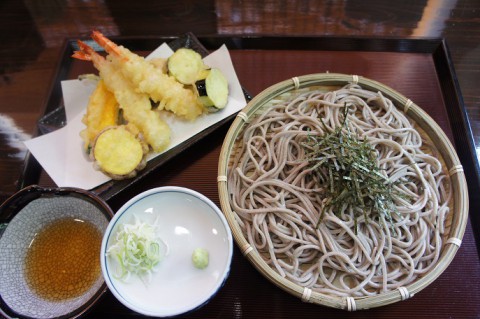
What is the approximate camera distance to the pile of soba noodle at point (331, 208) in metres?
1.83

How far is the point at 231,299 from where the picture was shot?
6.27 ft

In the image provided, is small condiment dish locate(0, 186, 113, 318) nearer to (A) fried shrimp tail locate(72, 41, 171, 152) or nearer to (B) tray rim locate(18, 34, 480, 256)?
(A) fried shrimp tail locate(72, 41, 171, 152)

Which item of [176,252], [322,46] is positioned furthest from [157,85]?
[322,46]

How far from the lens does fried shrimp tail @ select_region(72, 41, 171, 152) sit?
2.25 meters

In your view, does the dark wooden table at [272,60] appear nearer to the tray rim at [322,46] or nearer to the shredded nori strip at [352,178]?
the tray rim at [322,46]

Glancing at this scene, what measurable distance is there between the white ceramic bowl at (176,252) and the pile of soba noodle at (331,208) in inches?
8.2

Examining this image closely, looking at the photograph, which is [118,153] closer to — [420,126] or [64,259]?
[64,259]

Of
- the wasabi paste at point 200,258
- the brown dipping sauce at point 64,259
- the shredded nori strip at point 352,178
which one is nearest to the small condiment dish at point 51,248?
the brown dipping sauce at point 64,259

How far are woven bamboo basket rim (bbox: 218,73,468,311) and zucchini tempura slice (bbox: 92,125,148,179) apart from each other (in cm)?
54

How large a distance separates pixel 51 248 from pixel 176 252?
2.23 ft

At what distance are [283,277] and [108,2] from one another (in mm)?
2785

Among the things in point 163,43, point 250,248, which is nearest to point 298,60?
point 163,43

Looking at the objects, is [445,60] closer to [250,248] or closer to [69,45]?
[250,248]

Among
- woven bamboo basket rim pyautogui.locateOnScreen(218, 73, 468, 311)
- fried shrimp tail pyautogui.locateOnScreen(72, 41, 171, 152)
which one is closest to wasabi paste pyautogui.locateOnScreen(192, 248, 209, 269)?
woven bamboo basket rim pyautogui.locateOnScreen(218, 73, 468, 311)
